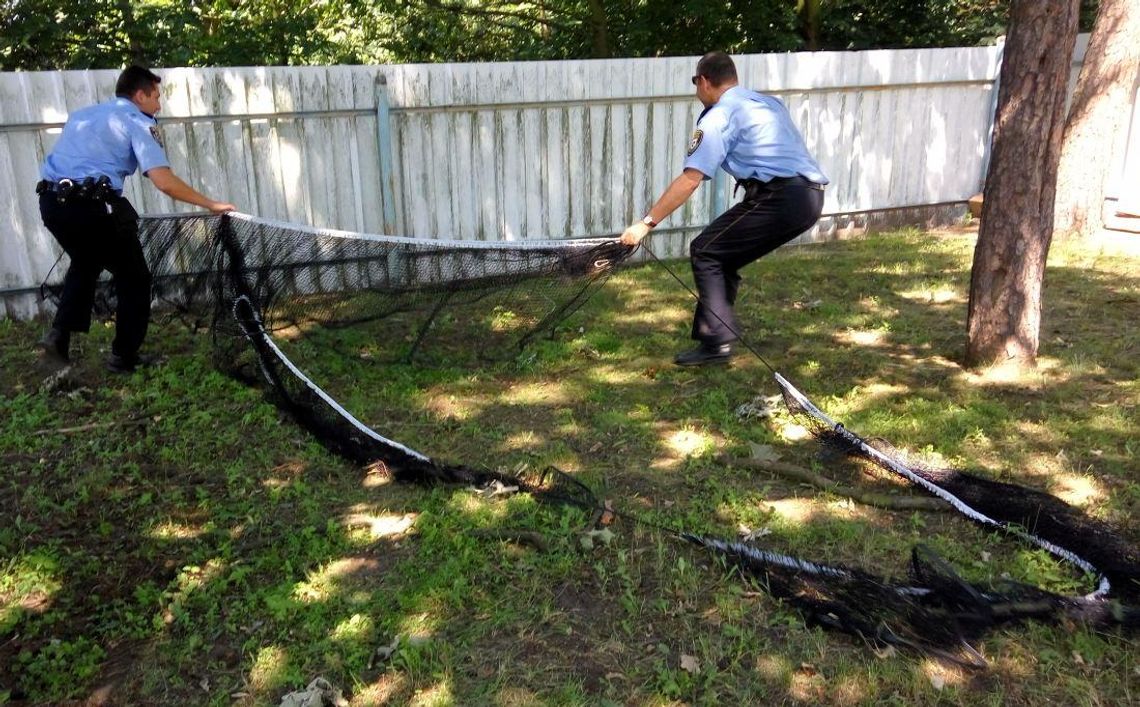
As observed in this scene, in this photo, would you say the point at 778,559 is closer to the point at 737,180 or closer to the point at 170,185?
the point at 737,180

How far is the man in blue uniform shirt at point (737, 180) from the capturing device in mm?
5098

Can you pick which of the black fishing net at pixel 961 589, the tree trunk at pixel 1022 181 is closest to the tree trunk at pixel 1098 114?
the tree trunk at pixel 1022 181

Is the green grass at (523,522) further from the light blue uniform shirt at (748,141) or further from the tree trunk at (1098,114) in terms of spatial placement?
the tree trunk at (1098,114)

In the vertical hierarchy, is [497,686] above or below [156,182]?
below

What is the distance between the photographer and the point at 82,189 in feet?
16.6

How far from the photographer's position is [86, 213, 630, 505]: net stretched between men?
491cm

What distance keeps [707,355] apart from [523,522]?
2201mm

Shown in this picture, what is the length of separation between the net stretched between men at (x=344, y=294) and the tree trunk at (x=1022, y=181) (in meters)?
2.05

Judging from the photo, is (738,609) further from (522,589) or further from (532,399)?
(532,399)

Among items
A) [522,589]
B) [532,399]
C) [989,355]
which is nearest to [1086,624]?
[522,589]

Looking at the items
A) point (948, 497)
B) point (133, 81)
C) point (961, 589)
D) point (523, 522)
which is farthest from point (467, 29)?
point (961, 589)

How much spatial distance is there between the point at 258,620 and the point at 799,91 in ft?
24.1

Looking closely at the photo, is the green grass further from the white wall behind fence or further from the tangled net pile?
the white wall behind fence

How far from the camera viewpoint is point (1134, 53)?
8.51 meters
